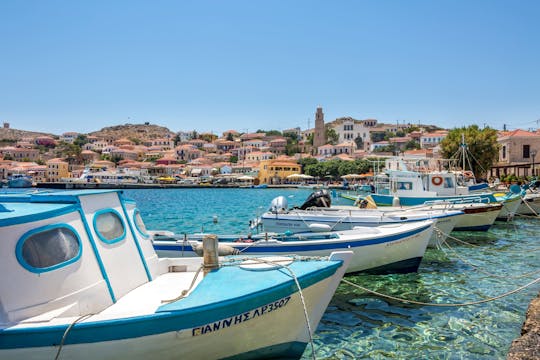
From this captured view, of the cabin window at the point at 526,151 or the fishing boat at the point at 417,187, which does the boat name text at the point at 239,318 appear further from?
the cabin window at the point at 526,151

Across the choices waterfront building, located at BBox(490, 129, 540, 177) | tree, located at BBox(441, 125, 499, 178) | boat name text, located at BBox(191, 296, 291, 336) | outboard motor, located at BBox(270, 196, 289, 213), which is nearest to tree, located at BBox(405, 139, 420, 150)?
waterfront building, located at BBox(490, 129, 540, 177)

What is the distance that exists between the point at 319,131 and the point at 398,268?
13351 cm

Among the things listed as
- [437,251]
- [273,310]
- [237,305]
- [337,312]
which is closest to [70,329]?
[237,305]

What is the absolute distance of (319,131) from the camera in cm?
14338

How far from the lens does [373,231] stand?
40.1 ft

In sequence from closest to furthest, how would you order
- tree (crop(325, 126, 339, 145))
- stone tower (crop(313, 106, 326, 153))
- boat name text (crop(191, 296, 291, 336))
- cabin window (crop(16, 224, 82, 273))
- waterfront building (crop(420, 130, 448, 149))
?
1. cabin window (crop(16, 224, 82, 273))
2. boat name text (crop(191, 296, 291, 336))
3. waterfront building (crop(420, 130, 448, 149))
4. stone tower (crop(313, 106, 326, 153))
5. tree (crop(325, 126, 339, 145))

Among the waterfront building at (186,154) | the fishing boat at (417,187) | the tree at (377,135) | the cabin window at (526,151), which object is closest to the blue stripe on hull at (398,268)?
the fishing boat at (417,187)

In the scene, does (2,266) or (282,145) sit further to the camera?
(282,145)

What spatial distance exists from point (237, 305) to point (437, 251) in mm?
12186

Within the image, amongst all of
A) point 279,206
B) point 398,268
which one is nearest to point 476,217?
point 279,206

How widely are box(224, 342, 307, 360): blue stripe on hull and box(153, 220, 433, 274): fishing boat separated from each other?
3.99m

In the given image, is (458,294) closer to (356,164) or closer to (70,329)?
(70,329)

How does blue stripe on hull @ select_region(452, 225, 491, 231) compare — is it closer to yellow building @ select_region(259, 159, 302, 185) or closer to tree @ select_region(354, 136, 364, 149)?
yellow building @ select_region(259, 159, 302, 185)

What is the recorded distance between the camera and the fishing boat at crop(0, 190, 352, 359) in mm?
5020
